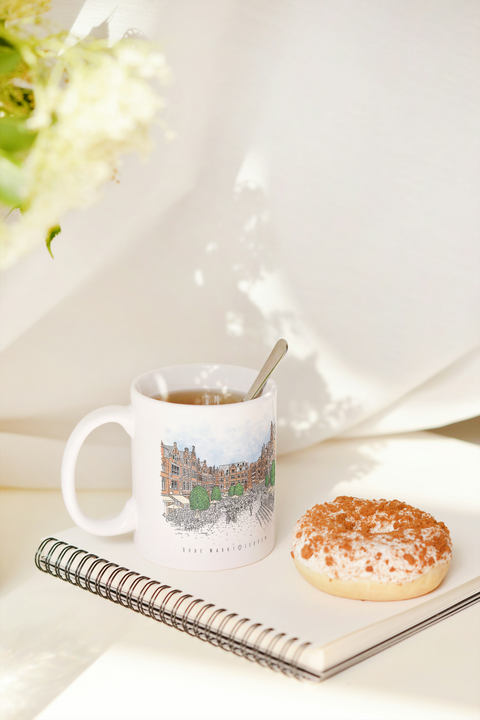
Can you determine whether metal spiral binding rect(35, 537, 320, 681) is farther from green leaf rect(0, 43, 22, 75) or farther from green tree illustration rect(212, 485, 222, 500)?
green leaf rect(0, 43, 22, 75)

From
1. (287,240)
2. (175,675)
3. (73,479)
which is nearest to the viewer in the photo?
(175,675)

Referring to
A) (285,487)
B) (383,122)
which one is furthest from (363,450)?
(383,122)

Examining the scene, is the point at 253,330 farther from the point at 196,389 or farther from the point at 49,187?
the point at 49,187

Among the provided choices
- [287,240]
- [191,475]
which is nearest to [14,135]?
[191,475]

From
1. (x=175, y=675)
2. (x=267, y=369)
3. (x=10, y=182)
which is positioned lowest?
(x=175, y=675)

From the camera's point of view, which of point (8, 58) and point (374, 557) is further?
point (374, 557)

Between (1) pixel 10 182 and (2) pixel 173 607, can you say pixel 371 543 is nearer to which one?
(2) pixel 173 607
